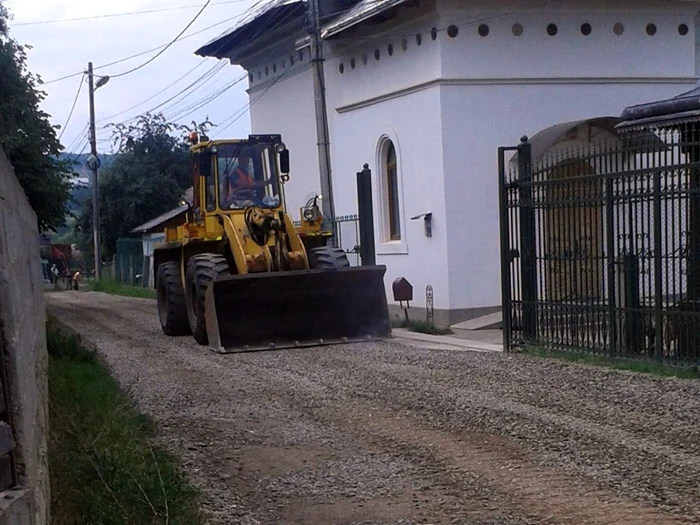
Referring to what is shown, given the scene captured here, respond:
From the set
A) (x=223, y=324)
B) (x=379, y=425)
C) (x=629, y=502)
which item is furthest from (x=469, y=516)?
(x=223, y=324)

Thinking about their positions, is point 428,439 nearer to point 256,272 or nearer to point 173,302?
point 256,272

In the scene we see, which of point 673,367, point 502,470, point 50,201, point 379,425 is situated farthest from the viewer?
point 50,201

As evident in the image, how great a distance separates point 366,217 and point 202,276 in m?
6.54

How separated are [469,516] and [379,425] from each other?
8.92 ft

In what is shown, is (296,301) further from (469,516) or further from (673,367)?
(469,516)

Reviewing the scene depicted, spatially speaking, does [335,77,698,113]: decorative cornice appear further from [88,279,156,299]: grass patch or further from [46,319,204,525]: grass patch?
[88,279,156,299]: grass patch

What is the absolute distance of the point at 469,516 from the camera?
19.8ft

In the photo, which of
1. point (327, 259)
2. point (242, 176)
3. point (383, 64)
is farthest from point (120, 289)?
point (327, 259)

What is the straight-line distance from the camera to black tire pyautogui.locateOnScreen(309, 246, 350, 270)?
1564 centimetres

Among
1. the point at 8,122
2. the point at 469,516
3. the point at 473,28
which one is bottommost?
the point at 469,516

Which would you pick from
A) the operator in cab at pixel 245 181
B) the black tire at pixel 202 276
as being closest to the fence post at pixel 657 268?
the black tire at pixel 202 276

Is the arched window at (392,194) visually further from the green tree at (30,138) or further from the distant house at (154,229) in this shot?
the distant house at (154,229)

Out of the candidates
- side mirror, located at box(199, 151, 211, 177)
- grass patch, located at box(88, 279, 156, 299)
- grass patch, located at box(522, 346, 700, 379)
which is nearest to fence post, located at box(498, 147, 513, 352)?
grass patch, located at box(522, 346, 700, 379)

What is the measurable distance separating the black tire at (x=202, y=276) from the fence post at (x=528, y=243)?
412cm
